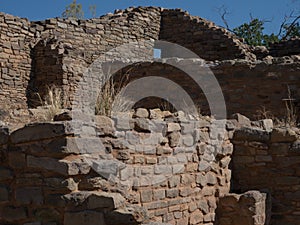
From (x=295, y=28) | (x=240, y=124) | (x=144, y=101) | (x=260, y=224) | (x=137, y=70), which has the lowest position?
(x=260, y=224)

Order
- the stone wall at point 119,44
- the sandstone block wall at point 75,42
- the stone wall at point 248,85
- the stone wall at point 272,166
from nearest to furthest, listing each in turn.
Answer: the stone wall at point 272,166 < the stone wall at point 248,85 < the stone wall at point 119,44 < the sandstone block wall at point 75,42

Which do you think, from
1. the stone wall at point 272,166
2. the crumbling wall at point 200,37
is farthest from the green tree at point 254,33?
the stone wall at point 272,166

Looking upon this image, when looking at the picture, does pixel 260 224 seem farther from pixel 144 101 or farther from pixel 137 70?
pixel 137 70

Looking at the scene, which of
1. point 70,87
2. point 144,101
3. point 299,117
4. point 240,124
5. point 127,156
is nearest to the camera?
point 127,156

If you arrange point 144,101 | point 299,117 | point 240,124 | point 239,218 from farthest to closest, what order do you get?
point 144,101
point 299,117
point 240,124
point 239,218

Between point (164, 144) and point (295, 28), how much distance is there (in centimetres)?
1968

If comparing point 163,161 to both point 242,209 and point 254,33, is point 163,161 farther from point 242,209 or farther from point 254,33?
point 254,33

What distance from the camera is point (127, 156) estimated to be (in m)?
4.73

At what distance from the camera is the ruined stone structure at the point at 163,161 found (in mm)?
4137

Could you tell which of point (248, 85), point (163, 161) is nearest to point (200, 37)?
point (248, 85)

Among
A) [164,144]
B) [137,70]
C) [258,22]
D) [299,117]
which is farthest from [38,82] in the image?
[258,22]

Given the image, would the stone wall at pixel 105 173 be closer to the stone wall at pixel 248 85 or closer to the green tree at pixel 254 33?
the stone wall at pixel 248 85

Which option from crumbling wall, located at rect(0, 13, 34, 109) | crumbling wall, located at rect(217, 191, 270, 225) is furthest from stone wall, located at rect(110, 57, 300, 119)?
crumbling wall, located at rect(0, 13, 34, 109)

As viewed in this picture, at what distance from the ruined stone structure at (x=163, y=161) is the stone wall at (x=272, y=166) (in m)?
0.01
